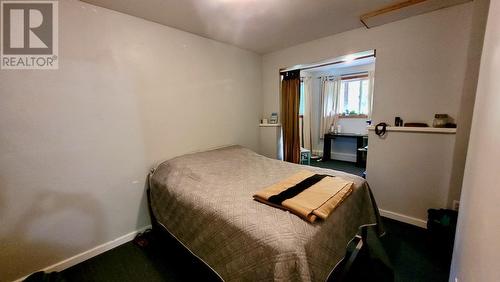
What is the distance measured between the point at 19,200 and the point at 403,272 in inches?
119

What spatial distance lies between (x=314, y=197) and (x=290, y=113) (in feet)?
6.95

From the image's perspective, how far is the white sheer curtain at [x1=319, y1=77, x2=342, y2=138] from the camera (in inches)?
194

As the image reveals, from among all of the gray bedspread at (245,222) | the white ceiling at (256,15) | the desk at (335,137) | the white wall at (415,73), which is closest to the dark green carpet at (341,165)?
the desk at (335,137)

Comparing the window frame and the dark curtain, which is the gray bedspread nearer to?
the dark curtain

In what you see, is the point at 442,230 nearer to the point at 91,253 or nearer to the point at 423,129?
the point at 423,129

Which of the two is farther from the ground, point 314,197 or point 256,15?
point 256,15

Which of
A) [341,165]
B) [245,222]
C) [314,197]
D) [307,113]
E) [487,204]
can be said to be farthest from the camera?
[307,113]

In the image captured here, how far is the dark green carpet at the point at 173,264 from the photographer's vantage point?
62.4 inches

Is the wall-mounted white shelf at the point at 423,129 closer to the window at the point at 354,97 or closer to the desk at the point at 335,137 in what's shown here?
→ the desk at the point at 335,137

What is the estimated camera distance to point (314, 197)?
1345 mm

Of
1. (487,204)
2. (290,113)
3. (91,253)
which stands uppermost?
(290,113)

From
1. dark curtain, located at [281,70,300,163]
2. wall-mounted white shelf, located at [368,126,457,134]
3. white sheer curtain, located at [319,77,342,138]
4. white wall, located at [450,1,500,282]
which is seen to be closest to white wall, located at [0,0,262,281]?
dark curtain, located at [281,70,300,163]

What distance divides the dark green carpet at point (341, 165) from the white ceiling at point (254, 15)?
9.34 feet

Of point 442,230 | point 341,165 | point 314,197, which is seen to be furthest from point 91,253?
point 341,165
